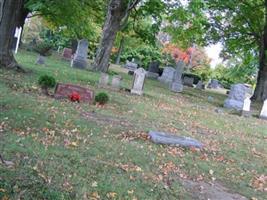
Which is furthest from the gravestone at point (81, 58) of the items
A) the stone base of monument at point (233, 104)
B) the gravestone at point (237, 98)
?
the stone base of monument at point (233, 104)

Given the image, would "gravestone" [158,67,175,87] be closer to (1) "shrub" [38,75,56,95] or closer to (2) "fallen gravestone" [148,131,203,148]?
(1) "shrub" [38,75,56,95]

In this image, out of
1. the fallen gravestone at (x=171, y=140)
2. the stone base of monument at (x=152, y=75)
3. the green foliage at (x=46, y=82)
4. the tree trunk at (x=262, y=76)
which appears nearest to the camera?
the fallen gravestone at (x=171, y=140)

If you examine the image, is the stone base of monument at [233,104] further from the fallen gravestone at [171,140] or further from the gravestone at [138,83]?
the fallen gravestone at [171,140]

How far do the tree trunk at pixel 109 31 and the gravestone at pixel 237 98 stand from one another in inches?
292

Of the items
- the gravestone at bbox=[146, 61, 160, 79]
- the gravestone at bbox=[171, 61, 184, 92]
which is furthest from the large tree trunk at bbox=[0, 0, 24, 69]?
the gravestone at bbox=[146, 61, 160, 79]

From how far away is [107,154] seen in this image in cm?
769

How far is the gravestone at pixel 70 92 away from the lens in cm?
1291

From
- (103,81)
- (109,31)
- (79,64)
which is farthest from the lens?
(109,31)

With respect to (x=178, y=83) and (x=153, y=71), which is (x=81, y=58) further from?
(x=153, y=71)

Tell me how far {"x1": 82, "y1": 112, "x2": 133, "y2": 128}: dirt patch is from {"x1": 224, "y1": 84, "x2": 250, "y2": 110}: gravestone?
10970 millimetres

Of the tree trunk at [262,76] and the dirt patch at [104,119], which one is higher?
the tree trunk at [262,76]

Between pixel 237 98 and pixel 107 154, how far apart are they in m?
15.2

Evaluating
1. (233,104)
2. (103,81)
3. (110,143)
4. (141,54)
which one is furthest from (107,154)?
(141,54)

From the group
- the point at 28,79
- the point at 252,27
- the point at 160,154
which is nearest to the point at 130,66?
the point at 252,27
